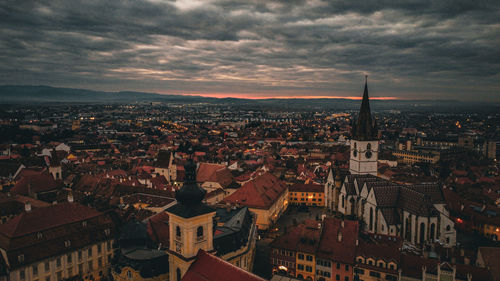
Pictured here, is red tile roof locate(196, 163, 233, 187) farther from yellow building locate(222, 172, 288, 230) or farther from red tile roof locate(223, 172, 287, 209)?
red tile roof locate(223, 172, 287, 209)

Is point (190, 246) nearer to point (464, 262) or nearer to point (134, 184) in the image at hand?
point (464, 262)

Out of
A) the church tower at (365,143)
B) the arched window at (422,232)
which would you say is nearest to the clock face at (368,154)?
the church tower at (365,143)

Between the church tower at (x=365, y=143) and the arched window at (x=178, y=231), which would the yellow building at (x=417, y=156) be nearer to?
the church tower at (x=365, y=143)

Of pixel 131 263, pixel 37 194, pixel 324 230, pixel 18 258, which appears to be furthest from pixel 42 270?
pixel 324 230

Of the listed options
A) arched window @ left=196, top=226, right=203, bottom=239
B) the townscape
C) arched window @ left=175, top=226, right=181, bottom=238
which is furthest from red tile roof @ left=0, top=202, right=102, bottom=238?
arched window @ left=196, top=226, right=203, bottom=239

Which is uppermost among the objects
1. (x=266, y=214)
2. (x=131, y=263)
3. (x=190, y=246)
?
(x=190, y=246)

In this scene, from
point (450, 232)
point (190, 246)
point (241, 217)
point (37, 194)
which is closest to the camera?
point (190, 246)
